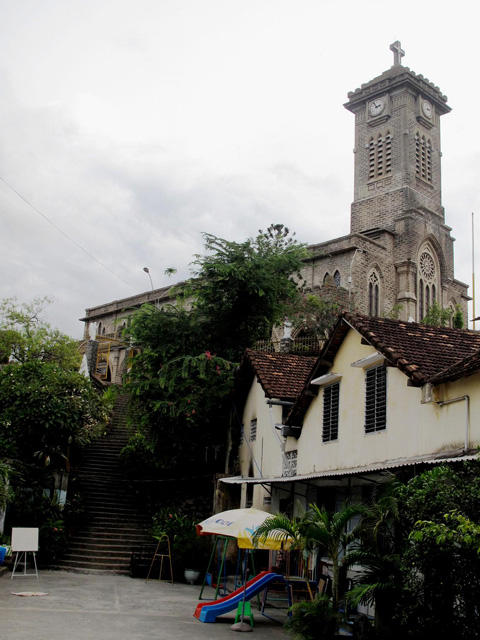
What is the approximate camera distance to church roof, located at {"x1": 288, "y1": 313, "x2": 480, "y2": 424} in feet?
37.9

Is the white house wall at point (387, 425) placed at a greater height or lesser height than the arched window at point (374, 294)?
lesser

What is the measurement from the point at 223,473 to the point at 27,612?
1071cm

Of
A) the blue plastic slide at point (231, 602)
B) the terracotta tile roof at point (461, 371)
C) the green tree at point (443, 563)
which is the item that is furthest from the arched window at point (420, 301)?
the green tree at point (443, 563)

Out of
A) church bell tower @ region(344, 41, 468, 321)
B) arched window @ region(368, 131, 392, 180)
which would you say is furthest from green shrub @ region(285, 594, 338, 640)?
arched window @ region(368, 131, 392, 180)

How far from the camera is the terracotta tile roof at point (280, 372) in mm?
18375

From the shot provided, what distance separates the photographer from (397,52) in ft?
168

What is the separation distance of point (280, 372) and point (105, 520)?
7401mm

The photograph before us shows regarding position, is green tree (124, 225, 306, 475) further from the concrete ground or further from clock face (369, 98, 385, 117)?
clock face (369, 98, 385, 117)

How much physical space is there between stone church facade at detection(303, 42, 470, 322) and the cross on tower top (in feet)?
0.25

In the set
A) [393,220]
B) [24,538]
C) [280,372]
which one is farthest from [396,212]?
[24,538]

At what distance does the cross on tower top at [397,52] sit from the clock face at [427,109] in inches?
154

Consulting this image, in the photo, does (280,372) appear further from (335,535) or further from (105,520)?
(335,535)

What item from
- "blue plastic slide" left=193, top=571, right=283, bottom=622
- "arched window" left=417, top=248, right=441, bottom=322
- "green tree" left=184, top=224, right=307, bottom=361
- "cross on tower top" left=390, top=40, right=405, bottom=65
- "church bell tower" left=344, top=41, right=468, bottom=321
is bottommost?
"blue plastic slide" left=193, top=571, right=283, bottom=622

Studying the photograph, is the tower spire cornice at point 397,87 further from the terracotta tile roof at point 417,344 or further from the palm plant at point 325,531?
the palm plant at point 325,531
